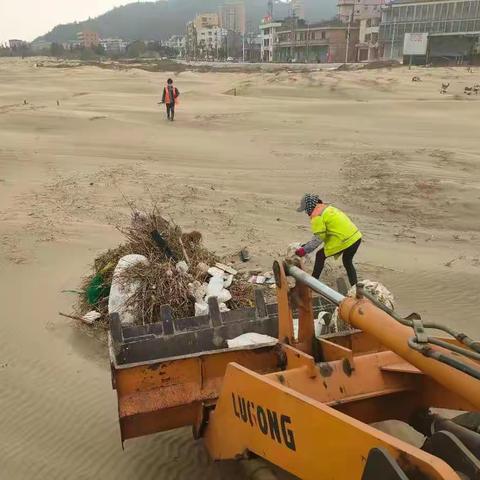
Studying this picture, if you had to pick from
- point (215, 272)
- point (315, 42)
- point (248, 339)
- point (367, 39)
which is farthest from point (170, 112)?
point (315, 42)

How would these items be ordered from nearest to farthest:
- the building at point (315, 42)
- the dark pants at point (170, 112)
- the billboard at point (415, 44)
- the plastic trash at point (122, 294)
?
1. the plastic trash at point (122, 294)
2. the dark pants at point (170, 112)
3. the billboard at point (415, 44)
4. the building at point (315, 42)

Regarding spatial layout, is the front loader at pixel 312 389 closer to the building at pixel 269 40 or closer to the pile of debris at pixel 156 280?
the pile of debris at pixel 156 280

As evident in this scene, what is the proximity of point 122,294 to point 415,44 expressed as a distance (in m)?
68.1

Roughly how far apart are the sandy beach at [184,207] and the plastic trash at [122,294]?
0.52m

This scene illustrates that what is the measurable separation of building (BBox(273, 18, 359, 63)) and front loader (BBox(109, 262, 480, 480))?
9200 cm

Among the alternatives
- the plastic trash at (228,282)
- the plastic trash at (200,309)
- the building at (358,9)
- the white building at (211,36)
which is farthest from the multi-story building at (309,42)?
the plastic trash at (200,309)

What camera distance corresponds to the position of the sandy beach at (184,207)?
548cm

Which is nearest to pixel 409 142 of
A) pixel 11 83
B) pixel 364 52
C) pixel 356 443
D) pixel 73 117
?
pixel 73 117

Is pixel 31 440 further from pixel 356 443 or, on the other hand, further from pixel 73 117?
pixel 73 117

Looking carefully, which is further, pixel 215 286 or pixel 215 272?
pixel 215 272

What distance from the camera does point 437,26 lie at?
228ft

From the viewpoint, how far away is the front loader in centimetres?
254

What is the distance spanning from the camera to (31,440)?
530cm

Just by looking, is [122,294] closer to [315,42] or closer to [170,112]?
[170,112]
